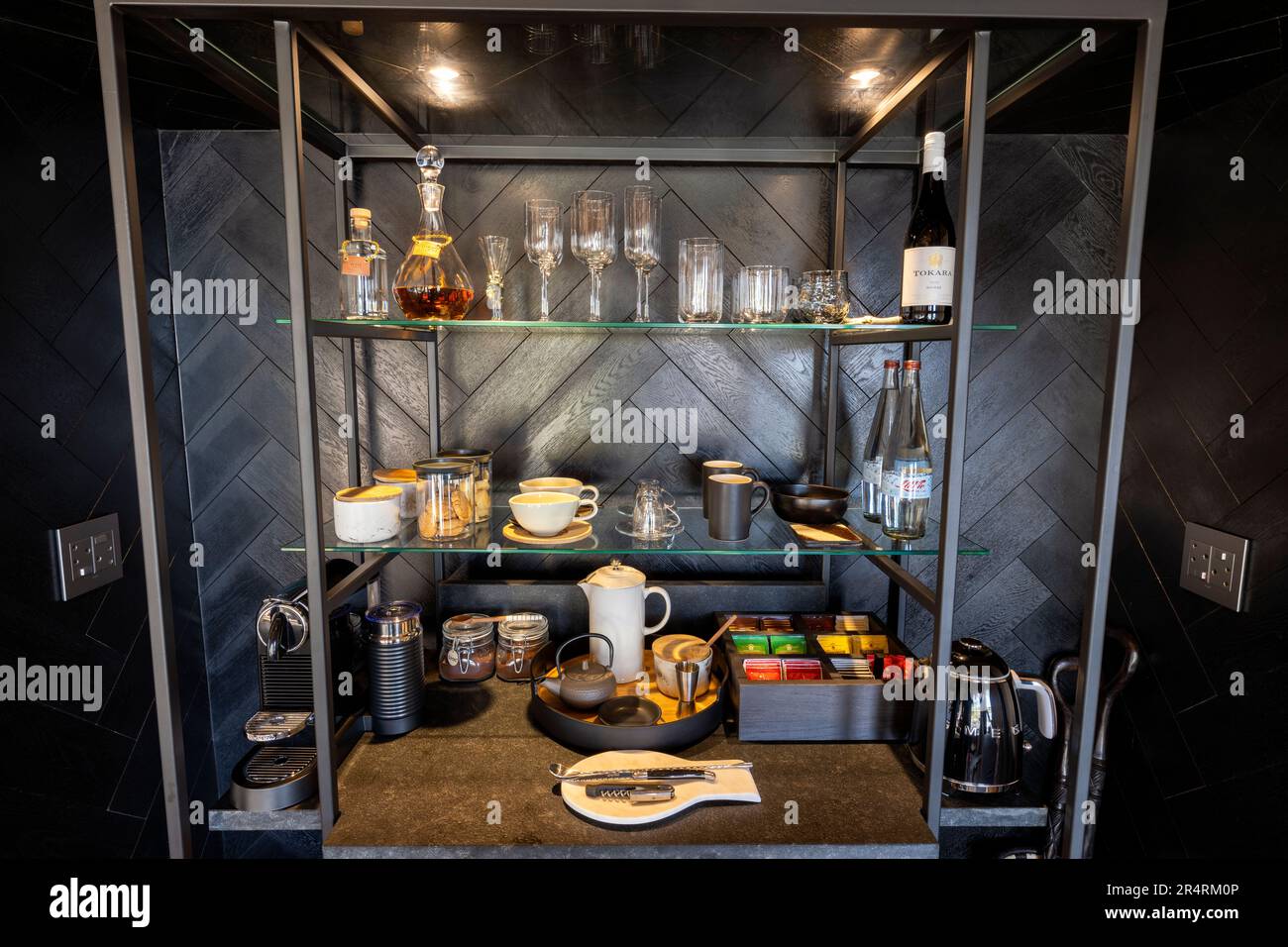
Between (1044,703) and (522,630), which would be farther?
(522,630)

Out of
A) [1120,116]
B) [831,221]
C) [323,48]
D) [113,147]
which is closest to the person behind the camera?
[113,147]

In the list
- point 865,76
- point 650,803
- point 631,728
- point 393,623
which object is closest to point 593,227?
point 865,76

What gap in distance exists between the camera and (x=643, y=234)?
4.67ft

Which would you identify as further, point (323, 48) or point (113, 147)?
point (323, 48)

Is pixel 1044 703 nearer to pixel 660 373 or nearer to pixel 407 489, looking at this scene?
pixel 660 373

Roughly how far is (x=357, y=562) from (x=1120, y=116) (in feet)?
6.76

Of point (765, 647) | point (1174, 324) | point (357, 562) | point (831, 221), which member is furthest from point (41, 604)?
point (1174, 324)

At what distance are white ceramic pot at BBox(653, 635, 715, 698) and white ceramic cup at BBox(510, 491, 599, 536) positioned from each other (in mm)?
359

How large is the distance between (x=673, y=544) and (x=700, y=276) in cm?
59

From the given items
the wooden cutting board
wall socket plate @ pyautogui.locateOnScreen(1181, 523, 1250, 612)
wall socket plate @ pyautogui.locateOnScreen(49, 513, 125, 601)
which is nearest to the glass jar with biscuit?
the wooden cutting board

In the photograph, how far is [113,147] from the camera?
1006 millimetres

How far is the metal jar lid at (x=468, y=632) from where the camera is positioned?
1.56m
